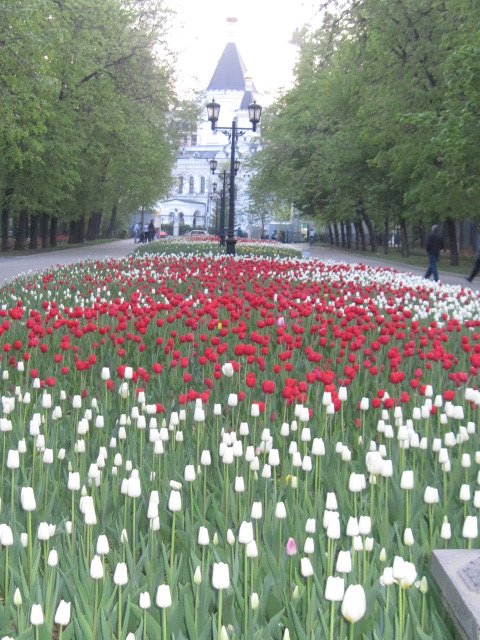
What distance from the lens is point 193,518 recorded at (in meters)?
3.51

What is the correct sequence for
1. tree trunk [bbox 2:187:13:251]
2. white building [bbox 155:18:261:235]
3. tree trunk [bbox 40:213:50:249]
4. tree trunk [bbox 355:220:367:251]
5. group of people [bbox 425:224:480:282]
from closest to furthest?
group of people [bbox 425:224:480:282]
tree trunk [bbox 2:187:13:251]
tree trunk [bbox 40:213:50:249]
tree trunk [bbox 355:220:367:251]
white building [bbox 155:18:261:235]

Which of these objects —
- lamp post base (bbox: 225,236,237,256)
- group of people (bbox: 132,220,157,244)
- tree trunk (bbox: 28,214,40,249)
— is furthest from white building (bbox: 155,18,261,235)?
lamp post base (bbox: 225,236,237,256)

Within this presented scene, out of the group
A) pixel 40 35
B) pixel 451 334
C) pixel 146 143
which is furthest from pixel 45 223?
pixel 451 334

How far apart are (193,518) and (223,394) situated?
246 centimetres

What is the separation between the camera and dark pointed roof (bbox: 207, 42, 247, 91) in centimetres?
13875

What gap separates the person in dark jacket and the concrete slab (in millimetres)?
19542

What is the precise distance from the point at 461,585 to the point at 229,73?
143 m

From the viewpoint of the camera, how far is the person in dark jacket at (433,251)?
22.0 metres

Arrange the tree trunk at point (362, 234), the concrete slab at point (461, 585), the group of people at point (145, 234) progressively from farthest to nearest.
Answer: the group of people at point (145, 234) → the tree trunk at point (362, 234) → the concrete slab at point (461, 585)

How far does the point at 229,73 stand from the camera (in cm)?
13988

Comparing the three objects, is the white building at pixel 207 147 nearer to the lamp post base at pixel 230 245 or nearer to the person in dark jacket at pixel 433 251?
the lamp post base at pixel 230 245

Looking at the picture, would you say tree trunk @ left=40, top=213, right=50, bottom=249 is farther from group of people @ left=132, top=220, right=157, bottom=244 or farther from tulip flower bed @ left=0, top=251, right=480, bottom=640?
tulip flower bed @ left=0, top=251, right=480, bottom=640

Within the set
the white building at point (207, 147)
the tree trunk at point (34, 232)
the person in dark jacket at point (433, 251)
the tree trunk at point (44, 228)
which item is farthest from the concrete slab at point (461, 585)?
the white building at point (207, 147)

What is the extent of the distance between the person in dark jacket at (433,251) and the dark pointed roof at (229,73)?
121m
